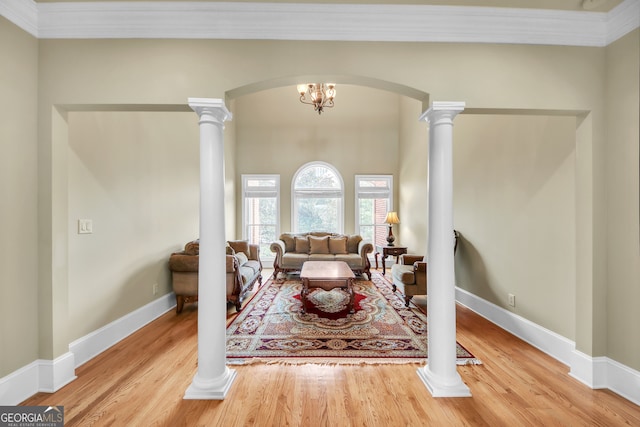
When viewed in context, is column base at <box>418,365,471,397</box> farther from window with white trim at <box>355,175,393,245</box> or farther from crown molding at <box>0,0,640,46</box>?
window with white trim at <box>355,175,393,245</box>

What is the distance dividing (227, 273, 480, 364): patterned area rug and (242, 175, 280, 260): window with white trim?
2.80 metres

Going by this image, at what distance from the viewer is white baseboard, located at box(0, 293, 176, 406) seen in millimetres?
1896

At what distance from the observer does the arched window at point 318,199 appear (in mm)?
7137

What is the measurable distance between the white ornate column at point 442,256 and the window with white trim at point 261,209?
534cm

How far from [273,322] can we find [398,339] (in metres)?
1.43

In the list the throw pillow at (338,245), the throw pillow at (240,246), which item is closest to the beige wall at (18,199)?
the throw pillow at (240,246)

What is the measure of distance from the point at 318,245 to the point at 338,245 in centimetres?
43

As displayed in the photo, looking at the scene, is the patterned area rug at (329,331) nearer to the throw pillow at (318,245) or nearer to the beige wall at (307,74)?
the beige wall at (307,74)

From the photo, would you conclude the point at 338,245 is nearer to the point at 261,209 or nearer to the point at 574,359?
the point at 261,209

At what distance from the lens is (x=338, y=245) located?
6148mm

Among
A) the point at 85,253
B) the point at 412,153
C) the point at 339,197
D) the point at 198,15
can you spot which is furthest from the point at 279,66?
the point at 339,197

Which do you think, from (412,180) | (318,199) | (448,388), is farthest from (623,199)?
(318,199)

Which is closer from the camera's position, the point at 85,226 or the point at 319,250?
the point at 85,226

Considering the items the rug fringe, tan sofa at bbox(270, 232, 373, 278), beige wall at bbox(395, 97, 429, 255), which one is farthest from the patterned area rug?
beige wall at bbox(395, 97, 429, 255)
